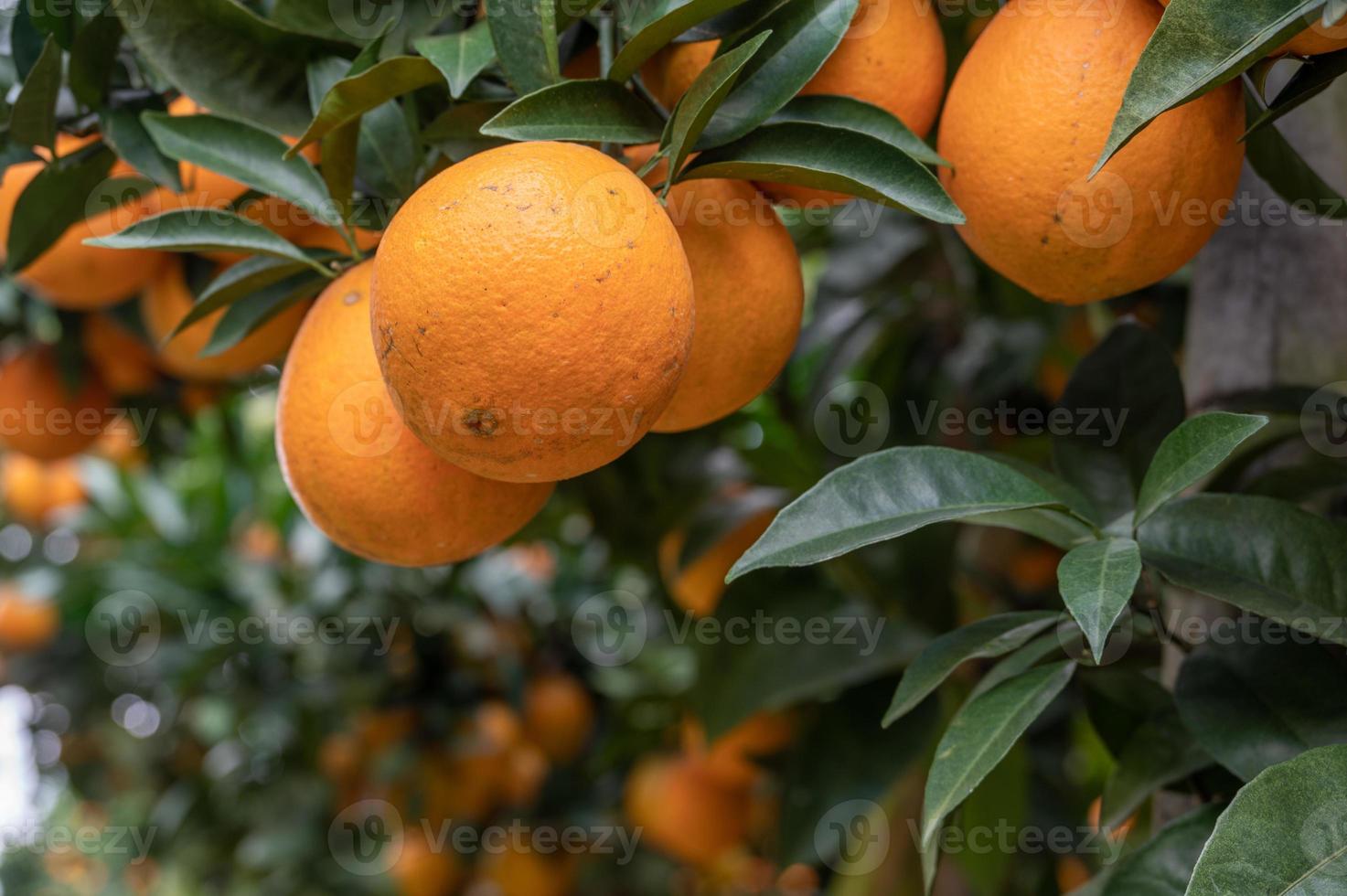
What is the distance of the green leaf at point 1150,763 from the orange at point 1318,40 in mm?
434

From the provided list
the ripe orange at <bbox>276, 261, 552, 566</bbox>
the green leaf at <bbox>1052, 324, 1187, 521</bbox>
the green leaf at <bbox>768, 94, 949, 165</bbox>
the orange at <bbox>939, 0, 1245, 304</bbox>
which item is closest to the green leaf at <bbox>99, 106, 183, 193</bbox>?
the ripe orange at <bbox>276, 261, 552, 566</bbox>

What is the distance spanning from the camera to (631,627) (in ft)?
7.51

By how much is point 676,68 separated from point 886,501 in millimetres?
333

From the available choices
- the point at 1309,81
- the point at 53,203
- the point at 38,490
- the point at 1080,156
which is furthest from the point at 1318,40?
the point at 38,490

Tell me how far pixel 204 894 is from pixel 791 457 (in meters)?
2.43

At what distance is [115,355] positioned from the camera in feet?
5.23

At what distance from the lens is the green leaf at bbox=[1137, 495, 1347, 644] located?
655 millimetres

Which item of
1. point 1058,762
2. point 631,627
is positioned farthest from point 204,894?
point 1058,762

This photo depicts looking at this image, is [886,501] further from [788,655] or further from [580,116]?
[788,655]

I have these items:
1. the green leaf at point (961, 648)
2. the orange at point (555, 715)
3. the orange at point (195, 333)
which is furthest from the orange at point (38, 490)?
the green leaf at point (961, 648)

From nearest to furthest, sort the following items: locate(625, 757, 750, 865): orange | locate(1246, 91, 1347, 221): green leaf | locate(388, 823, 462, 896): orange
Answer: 1. locate(1246, 91, 1347, 221): green leaf
2. locate(625, 757, 750, 865): orange
3. locate(388, 823, 462, 896): orange

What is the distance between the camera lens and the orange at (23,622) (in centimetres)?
267

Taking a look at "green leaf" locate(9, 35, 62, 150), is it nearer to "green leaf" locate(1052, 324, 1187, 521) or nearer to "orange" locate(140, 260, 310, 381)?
"orange" locate(140, 260, 310, 381)

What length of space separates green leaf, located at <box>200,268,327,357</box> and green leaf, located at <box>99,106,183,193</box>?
4.4 inches
